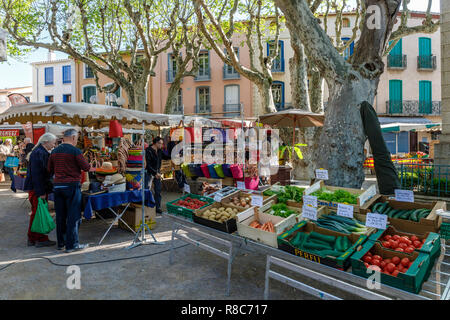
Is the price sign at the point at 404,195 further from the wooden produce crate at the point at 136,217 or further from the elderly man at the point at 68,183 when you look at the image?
the wooden produce crate at the point at 136,217

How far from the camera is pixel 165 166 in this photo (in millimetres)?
9680

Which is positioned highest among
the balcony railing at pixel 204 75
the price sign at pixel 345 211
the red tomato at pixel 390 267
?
the balcony railing at pixel 204 75

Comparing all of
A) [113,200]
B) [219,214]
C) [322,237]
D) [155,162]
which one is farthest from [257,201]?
[155,162]

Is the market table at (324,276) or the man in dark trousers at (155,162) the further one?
the man in dark trousers at (155,162)

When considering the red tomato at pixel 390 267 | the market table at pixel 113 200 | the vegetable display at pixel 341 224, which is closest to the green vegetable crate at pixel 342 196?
the vegetable display at pixel 341 224

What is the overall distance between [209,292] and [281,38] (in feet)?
74.1

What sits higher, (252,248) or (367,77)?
(367,77)

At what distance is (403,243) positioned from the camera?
2754 millimetres

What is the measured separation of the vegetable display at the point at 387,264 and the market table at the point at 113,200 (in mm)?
3972

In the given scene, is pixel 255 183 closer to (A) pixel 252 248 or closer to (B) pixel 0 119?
(A) pixel 252 248

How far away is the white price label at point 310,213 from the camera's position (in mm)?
3227

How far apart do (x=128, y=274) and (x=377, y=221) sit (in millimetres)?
2960

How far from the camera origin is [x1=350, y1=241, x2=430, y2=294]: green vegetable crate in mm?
2091
